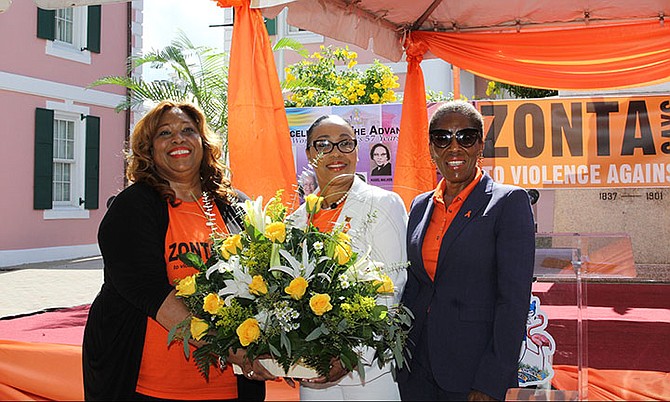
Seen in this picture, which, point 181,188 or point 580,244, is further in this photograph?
point 580,244

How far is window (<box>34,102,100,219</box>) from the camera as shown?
1437cm

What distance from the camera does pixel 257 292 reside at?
2072 mm

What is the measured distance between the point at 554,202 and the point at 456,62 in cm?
441

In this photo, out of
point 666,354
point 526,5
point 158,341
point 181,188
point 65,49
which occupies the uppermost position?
point 65,49

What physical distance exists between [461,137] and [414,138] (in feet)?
11.3

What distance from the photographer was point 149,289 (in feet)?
8.04

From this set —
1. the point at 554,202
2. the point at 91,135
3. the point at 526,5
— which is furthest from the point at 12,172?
the point at 526,5

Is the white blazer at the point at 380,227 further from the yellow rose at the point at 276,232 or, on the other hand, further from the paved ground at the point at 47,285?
the paved ground at the point at 47,285

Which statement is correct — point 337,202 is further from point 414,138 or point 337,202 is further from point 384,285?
point 414,138

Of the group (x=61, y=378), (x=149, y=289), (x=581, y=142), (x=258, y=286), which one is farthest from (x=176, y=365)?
(x=581, y=142)

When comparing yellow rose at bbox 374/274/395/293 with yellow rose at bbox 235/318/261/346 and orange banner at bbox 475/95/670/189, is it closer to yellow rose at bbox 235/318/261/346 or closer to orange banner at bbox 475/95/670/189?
yellow rose at bbox 235/318/261/346

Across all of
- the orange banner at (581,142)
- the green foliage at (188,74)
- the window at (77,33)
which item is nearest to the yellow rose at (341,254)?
the orange banner at (581,142)

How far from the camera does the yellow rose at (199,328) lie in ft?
7.04

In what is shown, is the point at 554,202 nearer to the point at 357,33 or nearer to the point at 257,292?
the point at 357,33
